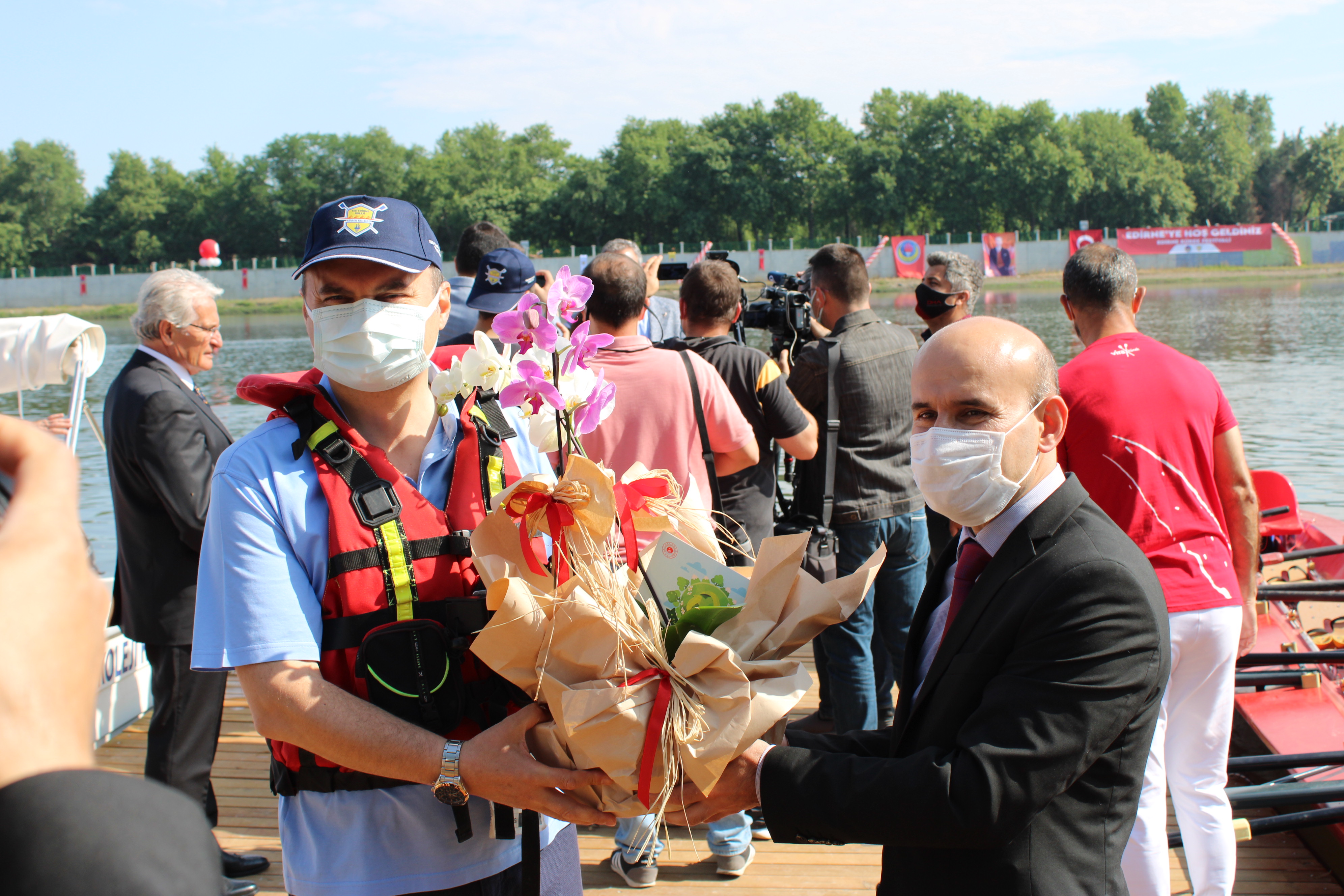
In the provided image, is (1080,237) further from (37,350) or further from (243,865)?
(243,865)

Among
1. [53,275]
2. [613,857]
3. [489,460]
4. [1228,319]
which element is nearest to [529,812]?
[489,460]

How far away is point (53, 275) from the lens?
59.1 meters

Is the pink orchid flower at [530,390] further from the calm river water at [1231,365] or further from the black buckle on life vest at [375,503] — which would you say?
the calm river water at [1231,365]

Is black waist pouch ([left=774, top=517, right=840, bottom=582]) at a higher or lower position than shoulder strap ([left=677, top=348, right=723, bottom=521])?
lower

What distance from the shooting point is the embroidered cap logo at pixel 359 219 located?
5.85 ft

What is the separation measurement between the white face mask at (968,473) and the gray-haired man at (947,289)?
2.86m

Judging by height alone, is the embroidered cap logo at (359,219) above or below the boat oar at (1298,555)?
above

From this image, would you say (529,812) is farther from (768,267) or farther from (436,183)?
(436,183)

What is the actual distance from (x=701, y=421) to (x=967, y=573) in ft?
5.98

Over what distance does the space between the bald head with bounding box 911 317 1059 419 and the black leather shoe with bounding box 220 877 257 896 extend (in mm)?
2991

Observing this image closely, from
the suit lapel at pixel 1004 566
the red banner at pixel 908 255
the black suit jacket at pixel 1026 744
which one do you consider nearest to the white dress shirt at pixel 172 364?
the black suit jacket at pixel 1026 744

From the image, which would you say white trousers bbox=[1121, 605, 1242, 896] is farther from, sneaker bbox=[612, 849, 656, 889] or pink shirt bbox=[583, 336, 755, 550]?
pink shirt bbox=[583, 336, 755, 550]

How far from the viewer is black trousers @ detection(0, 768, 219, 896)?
0.64 m


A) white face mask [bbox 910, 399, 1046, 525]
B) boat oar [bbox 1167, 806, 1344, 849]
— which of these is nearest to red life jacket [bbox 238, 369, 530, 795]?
white face mask [bbox 910, 399, 1046, 525]
